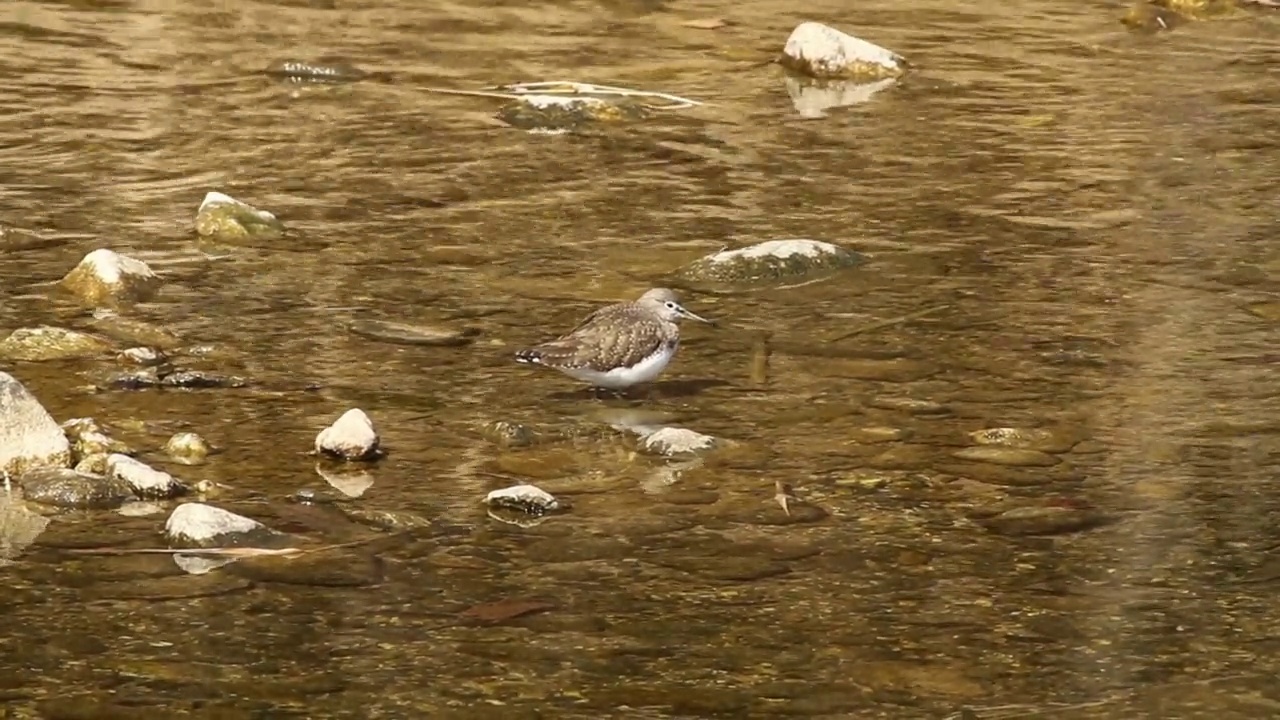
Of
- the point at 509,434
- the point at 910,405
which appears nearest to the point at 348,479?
the point at 509,434

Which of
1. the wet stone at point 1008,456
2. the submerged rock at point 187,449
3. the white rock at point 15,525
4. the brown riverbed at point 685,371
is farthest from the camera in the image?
the wet stone at point 1008,456

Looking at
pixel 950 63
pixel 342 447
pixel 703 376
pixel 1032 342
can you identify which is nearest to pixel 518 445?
pixel 342 447

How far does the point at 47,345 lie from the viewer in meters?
8.51

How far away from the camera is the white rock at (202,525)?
259 inches

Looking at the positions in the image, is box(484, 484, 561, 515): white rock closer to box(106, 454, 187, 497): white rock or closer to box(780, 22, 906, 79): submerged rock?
box(106, 454, 187, 497): white rock

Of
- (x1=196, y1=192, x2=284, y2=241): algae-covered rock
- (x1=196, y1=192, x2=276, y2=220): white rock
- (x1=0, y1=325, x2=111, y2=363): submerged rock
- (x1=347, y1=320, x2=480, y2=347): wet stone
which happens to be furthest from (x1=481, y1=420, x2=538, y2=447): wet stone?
(x1=196, y1=192, x2=276, y2=220): white rock

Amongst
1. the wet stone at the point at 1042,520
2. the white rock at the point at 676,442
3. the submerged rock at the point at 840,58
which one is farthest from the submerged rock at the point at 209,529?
the submerged rock at the point at 840,58

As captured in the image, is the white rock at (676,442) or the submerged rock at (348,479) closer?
the submerged rock at (348,479)

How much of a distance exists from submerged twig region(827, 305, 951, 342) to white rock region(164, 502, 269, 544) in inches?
123

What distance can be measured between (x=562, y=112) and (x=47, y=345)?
15.8ft

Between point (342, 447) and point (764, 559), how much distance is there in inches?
61.4

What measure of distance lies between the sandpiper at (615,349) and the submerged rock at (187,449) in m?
1.41

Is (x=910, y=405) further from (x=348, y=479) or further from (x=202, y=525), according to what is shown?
(x=202, y=525)

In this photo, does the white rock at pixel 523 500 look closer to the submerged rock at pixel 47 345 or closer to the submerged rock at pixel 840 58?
the submerged rock at pixel 47 345
